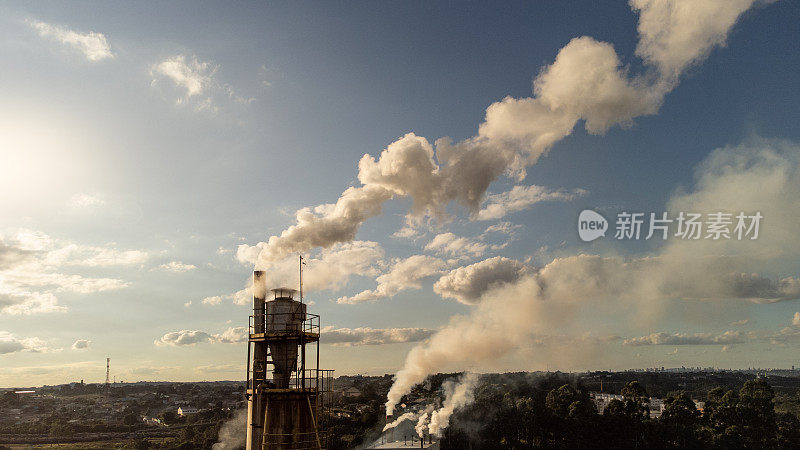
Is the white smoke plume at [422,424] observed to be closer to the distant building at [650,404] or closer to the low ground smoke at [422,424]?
the low ground smoke at [422,424]

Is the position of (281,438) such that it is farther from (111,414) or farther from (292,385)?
(111,414)

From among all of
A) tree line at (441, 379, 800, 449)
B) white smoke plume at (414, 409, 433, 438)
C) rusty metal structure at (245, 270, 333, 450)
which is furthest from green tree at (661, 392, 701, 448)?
rusty metal structure at (245, 270, 333, 450)

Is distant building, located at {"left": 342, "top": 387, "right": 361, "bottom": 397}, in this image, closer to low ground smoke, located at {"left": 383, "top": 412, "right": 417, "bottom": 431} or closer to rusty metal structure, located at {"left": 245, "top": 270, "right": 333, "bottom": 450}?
low ground smoke, located at {"left": 383, "top": 412, "right": 417, "bottom": 431}

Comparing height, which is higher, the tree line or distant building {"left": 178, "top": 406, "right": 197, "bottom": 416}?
the tree line

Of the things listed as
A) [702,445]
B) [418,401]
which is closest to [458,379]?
→ [418,401]

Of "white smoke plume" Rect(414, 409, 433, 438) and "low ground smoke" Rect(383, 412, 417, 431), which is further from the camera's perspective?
"low ground smoke" Rect(383, 412, 417, 431)
